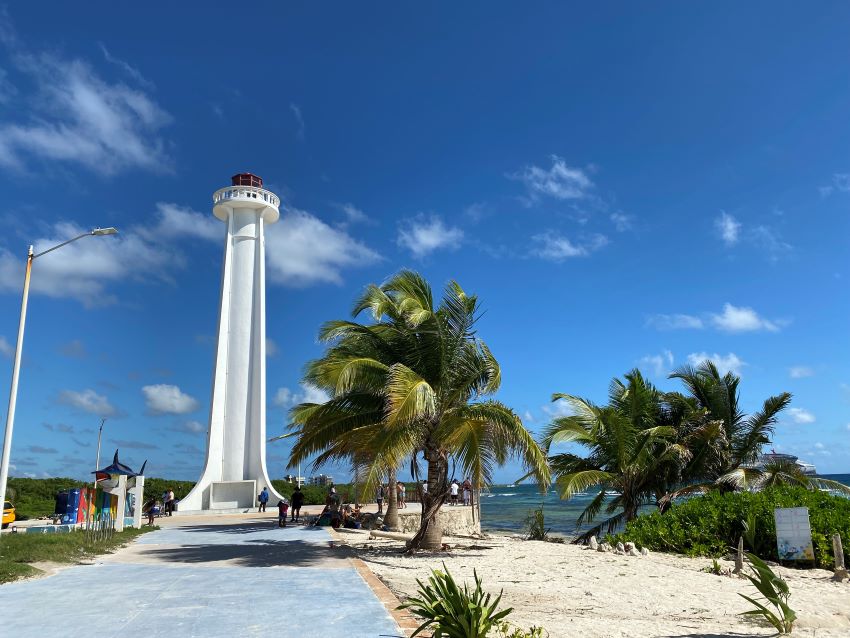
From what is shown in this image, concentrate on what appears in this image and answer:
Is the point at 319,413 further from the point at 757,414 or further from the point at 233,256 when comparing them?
the point at 233,256

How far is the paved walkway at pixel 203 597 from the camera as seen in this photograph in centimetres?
646

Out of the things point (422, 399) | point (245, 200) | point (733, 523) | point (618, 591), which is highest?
point (245, 200)

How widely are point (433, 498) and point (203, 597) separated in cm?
637

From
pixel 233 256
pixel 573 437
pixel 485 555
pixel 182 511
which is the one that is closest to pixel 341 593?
pixel 485 555

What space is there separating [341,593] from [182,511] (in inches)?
832

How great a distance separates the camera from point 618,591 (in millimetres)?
9555

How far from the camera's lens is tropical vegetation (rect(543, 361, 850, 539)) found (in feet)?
62.5

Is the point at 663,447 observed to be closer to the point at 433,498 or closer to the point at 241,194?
the point at 433,498

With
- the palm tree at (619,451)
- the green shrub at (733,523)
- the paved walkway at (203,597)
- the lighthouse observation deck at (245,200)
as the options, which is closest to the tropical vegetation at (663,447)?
the palm tree at (619,451)

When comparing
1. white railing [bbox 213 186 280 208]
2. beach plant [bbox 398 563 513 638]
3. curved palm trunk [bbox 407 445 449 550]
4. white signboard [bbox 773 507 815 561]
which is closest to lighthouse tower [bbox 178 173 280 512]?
white railing [bbox 213 186 280 208]

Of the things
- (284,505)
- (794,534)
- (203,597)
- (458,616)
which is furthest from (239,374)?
(458,616)

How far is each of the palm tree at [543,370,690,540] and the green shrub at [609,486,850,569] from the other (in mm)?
2692

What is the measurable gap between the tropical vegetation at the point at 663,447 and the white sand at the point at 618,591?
4.88 m

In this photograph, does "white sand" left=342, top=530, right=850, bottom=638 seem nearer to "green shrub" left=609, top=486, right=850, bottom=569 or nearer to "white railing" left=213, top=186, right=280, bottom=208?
"green shrub" left=609, top=486, right=850, bottom=569
